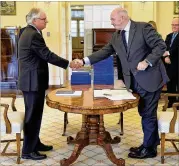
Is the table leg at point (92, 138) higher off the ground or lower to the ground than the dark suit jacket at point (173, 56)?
lower

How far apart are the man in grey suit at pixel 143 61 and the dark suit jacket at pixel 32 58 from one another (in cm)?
71

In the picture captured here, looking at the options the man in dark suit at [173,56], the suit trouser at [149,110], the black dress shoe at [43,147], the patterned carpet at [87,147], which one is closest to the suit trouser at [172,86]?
the man in dark suit at [173,56]

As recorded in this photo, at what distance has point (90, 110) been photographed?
2.65m

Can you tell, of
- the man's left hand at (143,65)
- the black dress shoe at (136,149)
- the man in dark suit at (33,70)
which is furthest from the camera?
the black dress shoe at (136,149)

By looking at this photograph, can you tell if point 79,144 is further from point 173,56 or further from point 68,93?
point 173,56

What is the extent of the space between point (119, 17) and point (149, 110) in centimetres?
96

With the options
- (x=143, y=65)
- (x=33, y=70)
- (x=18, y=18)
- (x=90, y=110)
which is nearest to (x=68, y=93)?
(x=33, y=70)

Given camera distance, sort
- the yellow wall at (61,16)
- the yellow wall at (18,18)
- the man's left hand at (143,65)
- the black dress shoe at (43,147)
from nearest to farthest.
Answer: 1. the man's left hand at (143,65)
2. the black dress shoe at (43,147)
3. the yellow wall at (61,16)
4. the yellow wall at (18,18)

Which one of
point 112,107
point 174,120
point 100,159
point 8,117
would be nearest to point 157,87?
point 174,120

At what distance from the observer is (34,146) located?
132 inches

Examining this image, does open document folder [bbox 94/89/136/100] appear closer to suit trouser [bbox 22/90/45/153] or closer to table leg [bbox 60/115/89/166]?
table leg [bbox 60/115/89/166]

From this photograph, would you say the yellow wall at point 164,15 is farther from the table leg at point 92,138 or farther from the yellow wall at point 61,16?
the table leg at point 92,138

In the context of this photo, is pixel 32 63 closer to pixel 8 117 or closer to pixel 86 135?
pixel 8 117

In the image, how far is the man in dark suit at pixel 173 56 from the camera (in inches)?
213
